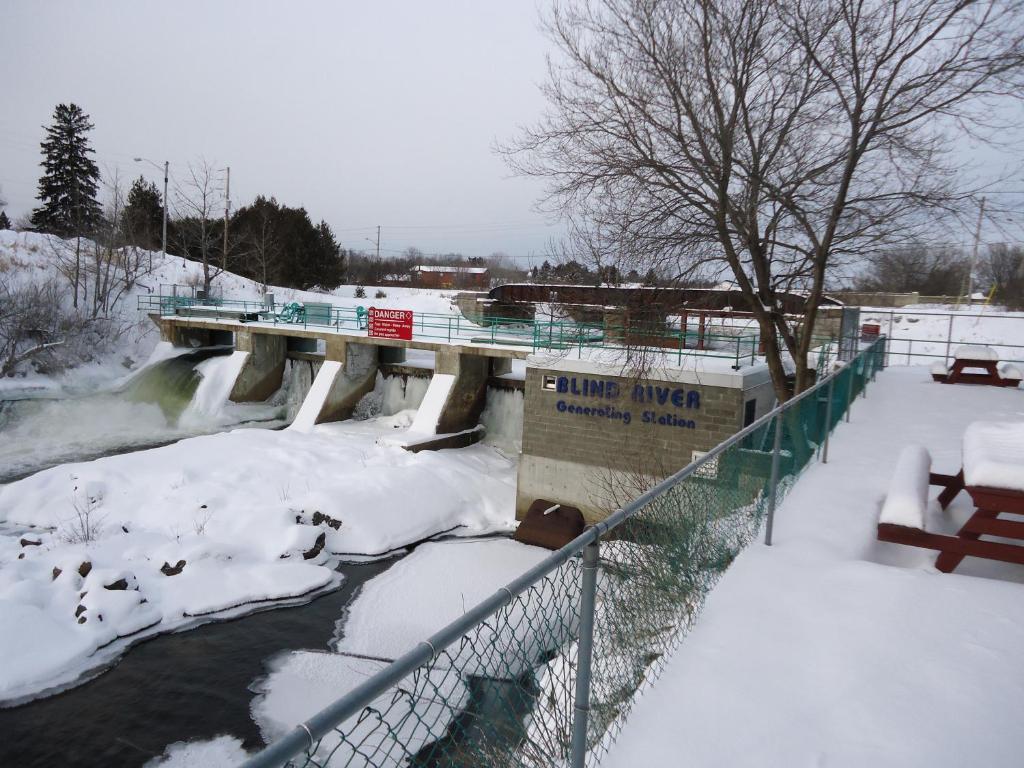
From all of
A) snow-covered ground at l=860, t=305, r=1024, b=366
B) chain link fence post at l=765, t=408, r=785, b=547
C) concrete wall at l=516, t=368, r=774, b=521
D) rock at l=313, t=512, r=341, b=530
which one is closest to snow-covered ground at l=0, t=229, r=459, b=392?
rock at l=313, t=512, r=341, b=530

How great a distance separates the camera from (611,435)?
651 inches

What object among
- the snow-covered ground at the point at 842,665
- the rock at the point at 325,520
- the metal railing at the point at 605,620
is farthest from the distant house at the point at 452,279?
the snow-covered ground at the point at 842,665

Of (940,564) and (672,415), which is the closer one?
(940,564)

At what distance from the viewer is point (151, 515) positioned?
15.0m

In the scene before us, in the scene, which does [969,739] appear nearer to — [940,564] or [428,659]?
[940,564]

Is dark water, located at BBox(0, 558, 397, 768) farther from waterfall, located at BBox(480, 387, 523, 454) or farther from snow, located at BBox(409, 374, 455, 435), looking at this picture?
waterfall, located at BBox(480, 387, 523, 454)

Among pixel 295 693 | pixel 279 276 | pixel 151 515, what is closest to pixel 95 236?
pixel 279 276

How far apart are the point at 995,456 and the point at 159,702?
9846 mm

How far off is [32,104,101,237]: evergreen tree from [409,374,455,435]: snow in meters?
39.8

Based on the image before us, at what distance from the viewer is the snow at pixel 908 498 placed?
16.3 feet

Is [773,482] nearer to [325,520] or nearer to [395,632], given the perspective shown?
[395,632]

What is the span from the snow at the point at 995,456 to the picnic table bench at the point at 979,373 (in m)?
12.0

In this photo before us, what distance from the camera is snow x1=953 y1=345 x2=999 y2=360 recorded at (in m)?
15.7

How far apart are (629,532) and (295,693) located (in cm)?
707
